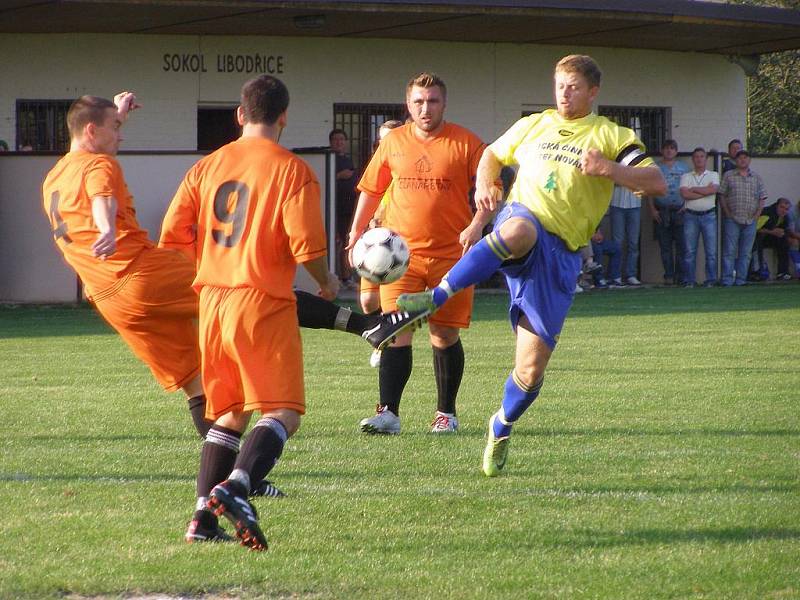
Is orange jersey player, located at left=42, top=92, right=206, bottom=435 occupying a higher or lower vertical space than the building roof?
lower

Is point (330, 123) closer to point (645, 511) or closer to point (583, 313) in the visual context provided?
point (583, 313)

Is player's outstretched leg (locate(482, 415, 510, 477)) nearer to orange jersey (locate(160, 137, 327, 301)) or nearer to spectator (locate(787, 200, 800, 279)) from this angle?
orange jersey (locate(160, 137, 327, 301))

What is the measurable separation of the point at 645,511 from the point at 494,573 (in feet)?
4.24

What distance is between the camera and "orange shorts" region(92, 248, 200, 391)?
693 cm

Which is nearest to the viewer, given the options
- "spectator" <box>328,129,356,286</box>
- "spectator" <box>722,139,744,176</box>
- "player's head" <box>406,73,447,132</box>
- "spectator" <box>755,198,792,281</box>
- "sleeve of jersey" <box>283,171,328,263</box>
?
"sleeve of jersey" <box>283,171,328,263</box>

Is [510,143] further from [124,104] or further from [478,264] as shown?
[124,104]

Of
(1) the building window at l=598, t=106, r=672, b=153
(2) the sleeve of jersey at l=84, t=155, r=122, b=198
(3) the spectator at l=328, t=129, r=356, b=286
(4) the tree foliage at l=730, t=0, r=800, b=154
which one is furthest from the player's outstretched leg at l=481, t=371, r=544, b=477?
(4) the tree foliage at l=730, t=0, r=800, b=154

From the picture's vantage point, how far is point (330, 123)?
78.7ft

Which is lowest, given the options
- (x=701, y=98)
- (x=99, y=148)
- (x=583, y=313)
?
(x=583, y=313)

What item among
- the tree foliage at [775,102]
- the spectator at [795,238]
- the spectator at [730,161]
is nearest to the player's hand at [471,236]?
the spectator at [730,161]

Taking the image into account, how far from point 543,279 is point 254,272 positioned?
6.57ft

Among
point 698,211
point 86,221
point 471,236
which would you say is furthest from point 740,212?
point 86,221

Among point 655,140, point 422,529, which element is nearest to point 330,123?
point 655,140

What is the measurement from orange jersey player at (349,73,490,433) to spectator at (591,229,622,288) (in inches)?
522
